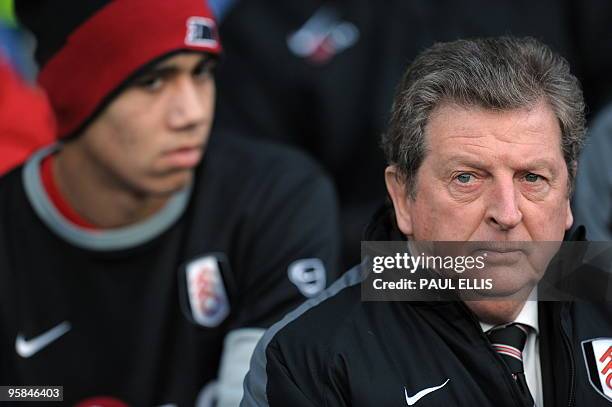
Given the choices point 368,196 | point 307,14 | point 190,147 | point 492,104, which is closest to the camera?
point 492,104

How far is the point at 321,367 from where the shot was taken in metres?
2.46

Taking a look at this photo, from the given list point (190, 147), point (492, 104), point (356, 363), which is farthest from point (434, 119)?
point (190, 147)

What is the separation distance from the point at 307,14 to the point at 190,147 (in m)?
1.61

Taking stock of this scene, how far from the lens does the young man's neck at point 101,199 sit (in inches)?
141

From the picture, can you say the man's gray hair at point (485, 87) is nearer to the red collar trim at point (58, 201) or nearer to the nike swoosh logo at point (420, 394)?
the nike swoosh logo at point (420, 394)

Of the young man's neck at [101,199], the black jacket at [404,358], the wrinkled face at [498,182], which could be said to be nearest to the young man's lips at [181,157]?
the young man's neck at [101,199]

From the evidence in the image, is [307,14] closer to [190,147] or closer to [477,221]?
[190,147]

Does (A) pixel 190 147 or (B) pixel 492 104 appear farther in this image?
(A) pixel 190 147

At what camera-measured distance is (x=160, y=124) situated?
3.38 meters

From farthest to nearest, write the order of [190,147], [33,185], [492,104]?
[33,185] → [190,147] → [492,104]

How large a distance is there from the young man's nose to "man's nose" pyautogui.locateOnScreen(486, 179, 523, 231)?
121cm

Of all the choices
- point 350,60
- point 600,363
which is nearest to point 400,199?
point 600,363

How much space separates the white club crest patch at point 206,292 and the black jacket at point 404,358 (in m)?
0.92

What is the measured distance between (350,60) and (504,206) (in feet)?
7.87
